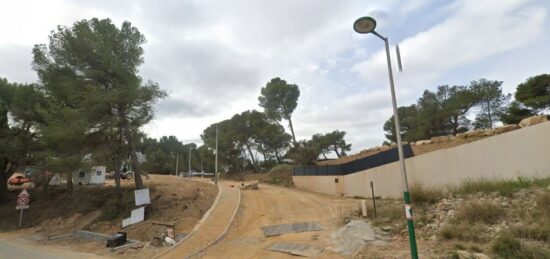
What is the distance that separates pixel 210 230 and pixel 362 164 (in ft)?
42.5

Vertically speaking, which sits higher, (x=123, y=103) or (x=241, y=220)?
(x=123, y=103)

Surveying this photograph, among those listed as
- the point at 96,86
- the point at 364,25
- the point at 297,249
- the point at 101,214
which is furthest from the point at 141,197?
the point at 364,25

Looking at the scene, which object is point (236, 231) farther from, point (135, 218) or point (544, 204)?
point (544, 204)

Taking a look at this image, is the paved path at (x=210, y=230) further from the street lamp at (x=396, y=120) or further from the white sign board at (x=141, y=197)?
the street lamp at (x=396, y=120)

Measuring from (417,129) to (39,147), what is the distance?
38.9 meters

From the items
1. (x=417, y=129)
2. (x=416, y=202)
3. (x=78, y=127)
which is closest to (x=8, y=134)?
(x=78, y=127)

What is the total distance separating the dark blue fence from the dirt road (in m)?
4.78

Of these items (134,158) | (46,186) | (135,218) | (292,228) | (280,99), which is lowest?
(292,228)

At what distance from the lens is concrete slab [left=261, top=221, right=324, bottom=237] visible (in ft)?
42.9

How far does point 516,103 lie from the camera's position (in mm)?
28625

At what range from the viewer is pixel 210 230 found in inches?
596

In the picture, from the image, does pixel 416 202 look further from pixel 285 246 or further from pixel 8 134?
pixel 8 134

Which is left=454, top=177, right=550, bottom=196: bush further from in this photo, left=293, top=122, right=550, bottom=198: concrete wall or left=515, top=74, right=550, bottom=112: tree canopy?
left=515, top=74, right=550, bottom=112: tree canopy

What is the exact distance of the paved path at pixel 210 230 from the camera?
12375 mm
